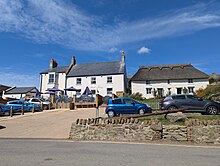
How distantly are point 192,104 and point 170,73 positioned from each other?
27.7m

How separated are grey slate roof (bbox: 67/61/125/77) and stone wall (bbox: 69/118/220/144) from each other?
25288mm

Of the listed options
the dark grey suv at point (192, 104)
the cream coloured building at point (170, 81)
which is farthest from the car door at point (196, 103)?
the cream coloured building at point (170, 81)

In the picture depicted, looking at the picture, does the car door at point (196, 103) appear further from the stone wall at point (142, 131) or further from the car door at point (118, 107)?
the car door at point (118, 107)

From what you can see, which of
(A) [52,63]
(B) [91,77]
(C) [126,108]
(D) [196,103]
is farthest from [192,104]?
(A) [52,63]

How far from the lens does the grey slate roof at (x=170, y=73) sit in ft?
123

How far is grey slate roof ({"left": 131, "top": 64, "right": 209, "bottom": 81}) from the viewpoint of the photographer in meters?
37.3

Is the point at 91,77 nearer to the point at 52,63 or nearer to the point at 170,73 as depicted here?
the point at 52,63

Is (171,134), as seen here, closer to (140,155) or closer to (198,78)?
(140,155)

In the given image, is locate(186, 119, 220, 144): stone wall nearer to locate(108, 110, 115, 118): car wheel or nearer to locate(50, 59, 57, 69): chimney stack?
locate(108, 110, 115, 118): car wheel

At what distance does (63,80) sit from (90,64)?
24.8 ft

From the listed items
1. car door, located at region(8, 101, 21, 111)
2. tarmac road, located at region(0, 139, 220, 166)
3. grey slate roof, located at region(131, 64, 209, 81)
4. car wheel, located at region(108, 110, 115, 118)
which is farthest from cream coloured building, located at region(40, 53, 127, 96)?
tarmac road, located at region(0, 139, 220, 166)

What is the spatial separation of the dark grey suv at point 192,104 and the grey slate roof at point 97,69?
21206 millimetres

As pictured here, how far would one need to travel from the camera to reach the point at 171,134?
858 centimetres

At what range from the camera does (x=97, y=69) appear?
37750 millimetres
